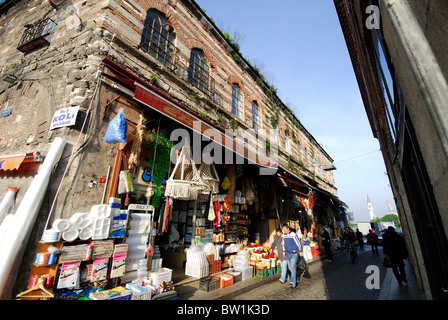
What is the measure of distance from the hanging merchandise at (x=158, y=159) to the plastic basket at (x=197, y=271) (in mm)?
2158

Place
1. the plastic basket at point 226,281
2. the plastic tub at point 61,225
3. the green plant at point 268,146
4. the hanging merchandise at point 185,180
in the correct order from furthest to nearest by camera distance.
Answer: the green plant at point 268,146 → the plastic basket at point 226,281 → the hanging merchandise at point 185,180 → the plastic tub at point 61,225

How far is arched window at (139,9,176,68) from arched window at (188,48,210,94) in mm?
1004

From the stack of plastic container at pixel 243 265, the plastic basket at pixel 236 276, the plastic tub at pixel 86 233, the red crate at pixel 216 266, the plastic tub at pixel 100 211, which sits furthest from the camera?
the stack of plastic container at pixel 243 265

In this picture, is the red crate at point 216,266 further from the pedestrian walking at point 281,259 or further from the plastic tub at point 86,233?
the plastic tub at point 86,233

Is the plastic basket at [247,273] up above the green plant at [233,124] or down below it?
below

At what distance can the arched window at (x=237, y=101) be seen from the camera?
10.3 m

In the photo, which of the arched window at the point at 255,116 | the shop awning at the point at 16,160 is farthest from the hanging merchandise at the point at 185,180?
the arched window at the point at 255,116

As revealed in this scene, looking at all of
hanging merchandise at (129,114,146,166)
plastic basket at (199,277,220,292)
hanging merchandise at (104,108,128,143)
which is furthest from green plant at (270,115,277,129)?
hanging merchandise at (104,108,128,143)

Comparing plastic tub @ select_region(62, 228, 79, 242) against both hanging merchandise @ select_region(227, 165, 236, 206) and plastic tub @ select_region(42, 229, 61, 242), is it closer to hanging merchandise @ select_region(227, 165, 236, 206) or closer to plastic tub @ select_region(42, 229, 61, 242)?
plastic tub @ select_region(42, 229, 61, 242)

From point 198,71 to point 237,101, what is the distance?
3.11 m

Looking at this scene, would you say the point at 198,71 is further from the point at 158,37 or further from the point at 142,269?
the point at 142,269

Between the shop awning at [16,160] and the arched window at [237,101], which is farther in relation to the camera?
the arched window at [237,101]

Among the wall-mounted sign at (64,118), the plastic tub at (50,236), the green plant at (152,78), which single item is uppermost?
the green plant at (152,78)

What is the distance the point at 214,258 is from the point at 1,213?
5127 mm
